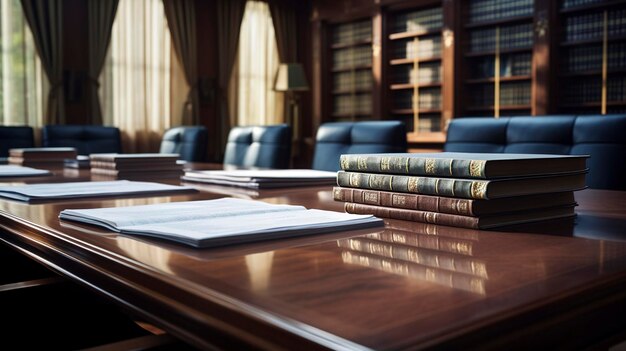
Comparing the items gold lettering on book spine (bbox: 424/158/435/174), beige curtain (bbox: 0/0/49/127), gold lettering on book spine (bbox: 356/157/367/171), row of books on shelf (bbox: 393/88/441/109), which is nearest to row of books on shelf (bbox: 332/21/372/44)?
row of books on shelf (bbox: 393/88/441/109)

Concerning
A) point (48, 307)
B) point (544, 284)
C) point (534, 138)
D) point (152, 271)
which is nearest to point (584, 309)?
point (544, 284)

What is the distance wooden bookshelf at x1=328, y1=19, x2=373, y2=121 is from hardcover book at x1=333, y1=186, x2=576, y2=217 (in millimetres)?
4816

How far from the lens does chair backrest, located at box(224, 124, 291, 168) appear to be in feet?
8.77

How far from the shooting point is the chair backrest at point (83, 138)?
13.2 feet

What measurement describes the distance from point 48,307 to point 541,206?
2.53 ft

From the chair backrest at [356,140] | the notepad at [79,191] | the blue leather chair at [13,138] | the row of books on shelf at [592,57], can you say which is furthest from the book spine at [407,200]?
the row of books on shelf at [592,57]

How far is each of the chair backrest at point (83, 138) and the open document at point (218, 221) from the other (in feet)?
11.3

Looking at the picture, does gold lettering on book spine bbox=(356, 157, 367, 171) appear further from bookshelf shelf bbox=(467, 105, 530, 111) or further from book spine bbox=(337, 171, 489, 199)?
bookshelf shelf bbox=(467, 105, 530, 111)

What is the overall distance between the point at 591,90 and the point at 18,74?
412cm

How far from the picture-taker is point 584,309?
0.46 m

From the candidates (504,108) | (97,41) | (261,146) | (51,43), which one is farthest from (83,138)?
(504,108)

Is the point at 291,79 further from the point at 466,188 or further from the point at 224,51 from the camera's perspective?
the point at 466,188

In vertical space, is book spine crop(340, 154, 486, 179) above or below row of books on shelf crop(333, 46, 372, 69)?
below

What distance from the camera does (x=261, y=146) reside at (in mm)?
2777
